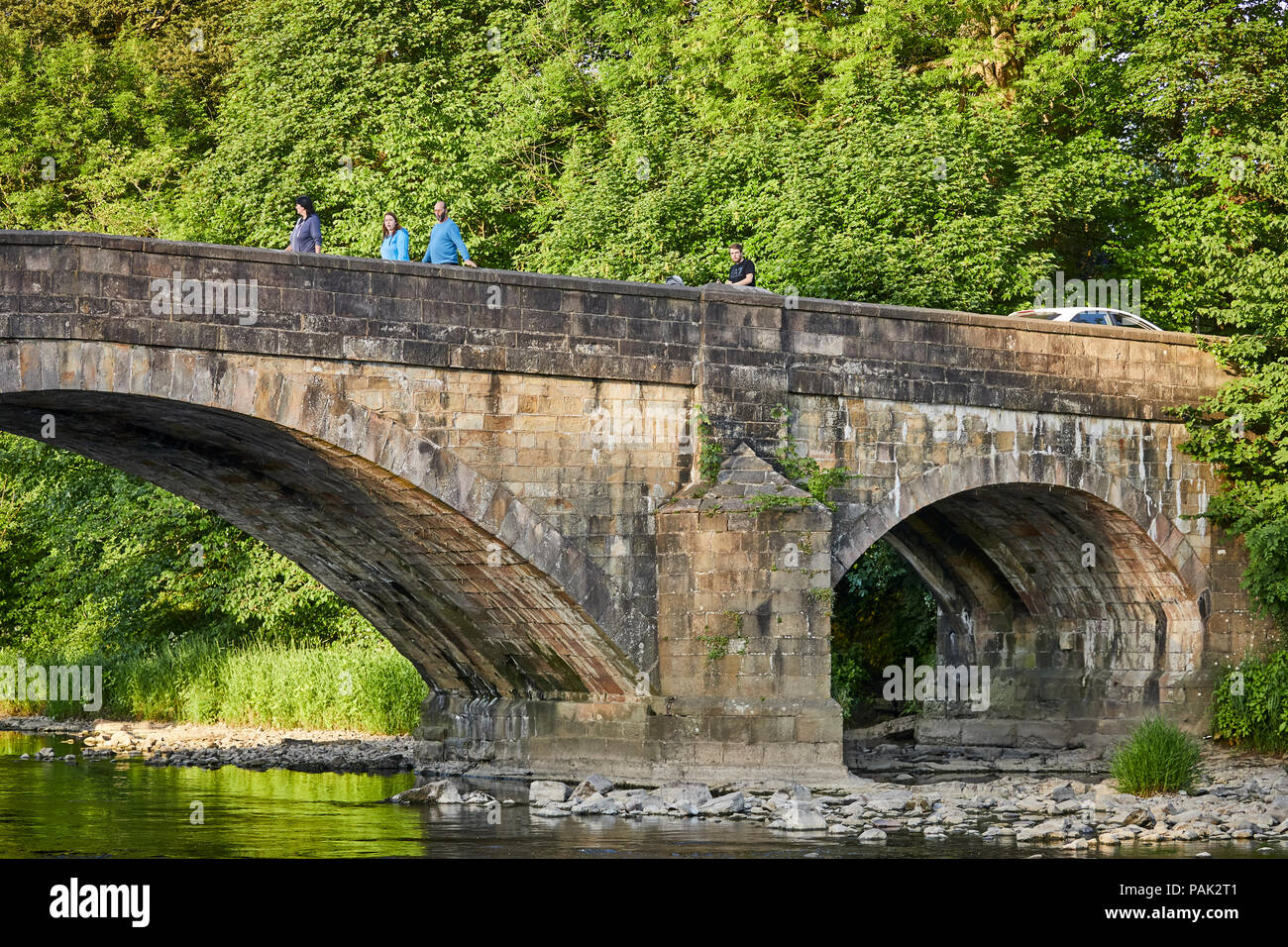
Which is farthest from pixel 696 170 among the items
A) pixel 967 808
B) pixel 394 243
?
pixel 967 808

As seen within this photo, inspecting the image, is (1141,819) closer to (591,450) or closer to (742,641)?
(742,641)

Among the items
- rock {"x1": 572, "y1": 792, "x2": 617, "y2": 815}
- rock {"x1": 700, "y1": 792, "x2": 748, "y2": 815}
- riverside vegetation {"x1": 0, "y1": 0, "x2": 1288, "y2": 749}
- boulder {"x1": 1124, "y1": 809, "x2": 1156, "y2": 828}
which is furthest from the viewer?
riverside vegetation {"x1": 0, "y1": 0, "x2": 1288, "y2": 749}

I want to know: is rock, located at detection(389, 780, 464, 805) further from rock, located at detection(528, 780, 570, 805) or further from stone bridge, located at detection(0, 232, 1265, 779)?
stone bridge, located at detection(0, 232, 1265, 779)

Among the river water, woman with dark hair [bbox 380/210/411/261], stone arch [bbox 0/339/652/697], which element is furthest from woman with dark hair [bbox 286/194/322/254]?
the river water

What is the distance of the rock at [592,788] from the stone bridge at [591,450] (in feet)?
1.00

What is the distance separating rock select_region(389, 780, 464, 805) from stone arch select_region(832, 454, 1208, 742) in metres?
4.74

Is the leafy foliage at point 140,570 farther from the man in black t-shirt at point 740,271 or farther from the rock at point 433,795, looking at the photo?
the man in black t-shirt at point 740,271

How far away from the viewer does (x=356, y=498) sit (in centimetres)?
1794

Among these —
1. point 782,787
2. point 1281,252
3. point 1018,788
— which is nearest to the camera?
point 782,787

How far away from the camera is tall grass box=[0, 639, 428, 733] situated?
2647cm

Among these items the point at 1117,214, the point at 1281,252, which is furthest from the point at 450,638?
the point at 1117,214

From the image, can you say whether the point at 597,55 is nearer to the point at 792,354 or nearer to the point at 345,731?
the point at 345,731
